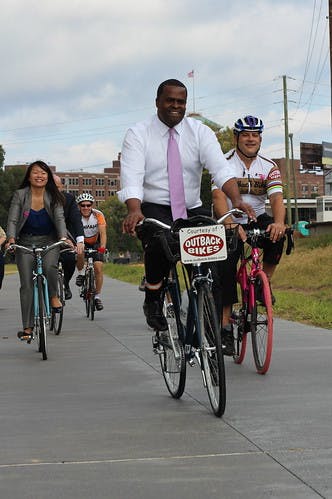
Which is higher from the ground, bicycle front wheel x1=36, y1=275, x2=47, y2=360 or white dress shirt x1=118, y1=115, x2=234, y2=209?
white dress shirt x1=118, y1=115, x2=234, y2=209

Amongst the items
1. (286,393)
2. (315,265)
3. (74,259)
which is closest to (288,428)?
(286,393)

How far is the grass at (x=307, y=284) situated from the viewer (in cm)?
1316

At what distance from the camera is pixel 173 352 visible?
20.1 feet

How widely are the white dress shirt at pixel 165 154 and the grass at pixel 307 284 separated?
5518 millimetres

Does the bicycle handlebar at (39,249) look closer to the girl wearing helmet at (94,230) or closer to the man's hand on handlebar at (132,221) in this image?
the man's hand on handlebar at (132,221)

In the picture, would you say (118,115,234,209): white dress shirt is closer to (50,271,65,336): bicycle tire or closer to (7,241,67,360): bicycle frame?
(7,241,67,360): bicycle frame

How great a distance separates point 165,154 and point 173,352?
130 cm

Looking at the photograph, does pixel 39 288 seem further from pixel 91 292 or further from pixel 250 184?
pixel 91 292

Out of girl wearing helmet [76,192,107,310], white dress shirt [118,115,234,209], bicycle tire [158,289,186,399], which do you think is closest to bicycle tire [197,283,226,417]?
bicycle tire [158,289,186,399]

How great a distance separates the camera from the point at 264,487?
155 inches

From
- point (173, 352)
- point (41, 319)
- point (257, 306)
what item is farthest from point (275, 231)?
point (41, 319)

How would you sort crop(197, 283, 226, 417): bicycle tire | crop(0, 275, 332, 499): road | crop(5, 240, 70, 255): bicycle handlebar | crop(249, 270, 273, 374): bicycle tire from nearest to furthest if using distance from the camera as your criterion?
crop(0, 275, 332, 499): road < crop(197, 283, 226, 417): bicycle tire < crop(249, 270, 273, 374): bicycle tire < crop(5, 240, 70, 255): bicycle handlebar

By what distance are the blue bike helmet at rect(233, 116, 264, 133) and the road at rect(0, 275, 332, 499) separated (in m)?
1.94

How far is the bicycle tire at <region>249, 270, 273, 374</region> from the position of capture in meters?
6.78
